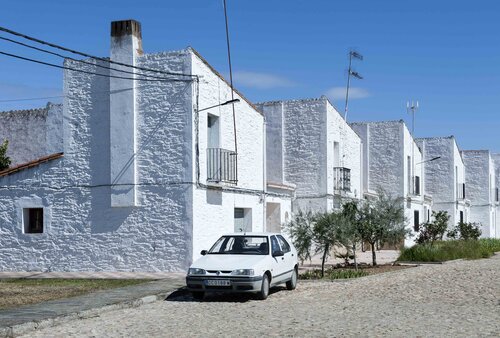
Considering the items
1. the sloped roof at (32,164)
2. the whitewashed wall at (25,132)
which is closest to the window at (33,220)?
the sloped roof at (32,164)

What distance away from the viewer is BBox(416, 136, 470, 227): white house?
48.9 m

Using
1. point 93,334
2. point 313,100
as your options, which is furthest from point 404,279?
point 313,100

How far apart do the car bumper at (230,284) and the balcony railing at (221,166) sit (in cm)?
710

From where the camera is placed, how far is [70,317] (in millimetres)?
11922

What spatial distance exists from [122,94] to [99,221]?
4072mm

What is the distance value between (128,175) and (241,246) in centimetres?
648

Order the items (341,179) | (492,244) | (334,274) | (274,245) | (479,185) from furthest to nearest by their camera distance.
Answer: (479,185)
(492,244)
(341,179)
(334,274)
(274,245)

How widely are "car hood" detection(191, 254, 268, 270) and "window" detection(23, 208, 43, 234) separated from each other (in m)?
9.10

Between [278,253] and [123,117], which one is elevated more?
[123,117]

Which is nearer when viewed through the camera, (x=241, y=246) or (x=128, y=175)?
(x=241, y=246)

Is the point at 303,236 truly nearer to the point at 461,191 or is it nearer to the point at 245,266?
the point at 245,266

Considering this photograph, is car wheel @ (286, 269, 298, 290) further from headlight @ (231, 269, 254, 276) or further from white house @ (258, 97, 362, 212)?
white house @ (258, 97, 362, 212)

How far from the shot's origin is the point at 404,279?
18391mm

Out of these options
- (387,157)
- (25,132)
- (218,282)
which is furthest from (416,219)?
(218,282)
